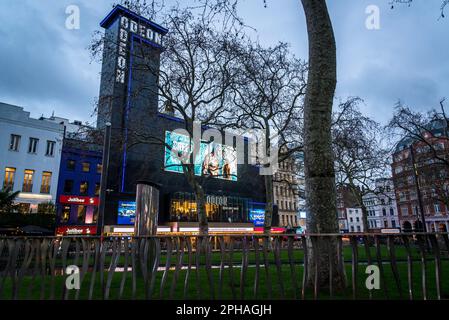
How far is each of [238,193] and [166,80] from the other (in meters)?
39.4

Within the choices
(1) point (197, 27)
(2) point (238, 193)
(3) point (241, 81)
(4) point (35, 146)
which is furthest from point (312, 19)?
(2) point (238, 193)

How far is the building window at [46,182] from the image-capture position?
104ft

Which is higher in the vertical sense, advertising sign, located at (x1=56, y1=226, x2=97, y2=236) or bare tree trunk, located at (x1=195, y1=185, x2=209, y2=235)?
bare tree trunk, located at (x1=195, y1=185, x2=209, y2=235)

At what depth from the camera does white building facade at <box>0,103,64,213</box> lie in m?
29.6

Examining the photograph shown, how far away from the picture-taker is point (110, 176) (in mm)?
39375

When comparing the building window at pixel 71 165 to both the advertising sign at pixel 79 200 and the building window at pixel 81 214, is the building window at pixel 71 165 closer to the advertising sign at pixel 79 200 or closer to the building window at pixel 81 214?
the advertising sign at pixel 79 200

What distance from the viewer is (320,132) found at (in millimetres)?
6559

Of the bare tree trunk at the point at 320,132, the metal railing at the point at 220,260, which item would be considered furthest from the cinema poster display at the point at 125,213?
the bare tree trunk at the point at 320,132

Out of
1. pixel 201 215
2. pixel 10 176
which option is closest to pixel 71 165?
pixel 10 176

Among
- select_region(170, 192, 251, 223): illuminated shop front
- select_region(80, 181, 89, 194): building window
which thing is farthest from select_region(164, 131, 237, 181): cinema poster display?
select_region(80, 181, 89, 194): building window

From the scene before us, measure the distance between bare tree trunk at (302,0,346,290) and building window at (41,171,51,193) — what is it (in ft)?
108

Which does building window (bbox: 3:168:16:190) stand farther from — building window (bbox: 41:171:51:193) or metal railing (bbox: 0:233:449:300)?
metal railing (bbox: 0:233:449:300)

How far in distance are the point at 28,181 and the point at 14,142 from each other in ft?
13.9
